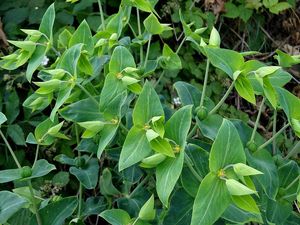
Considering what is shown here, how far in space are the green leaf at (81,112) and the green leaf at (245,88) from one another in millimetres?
292

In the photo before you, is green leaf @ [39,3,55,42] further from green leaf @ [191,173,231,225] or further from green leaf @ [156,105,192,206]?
green leaf @ [191,173,231,225]

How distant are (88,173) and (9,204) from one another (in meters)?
0.19

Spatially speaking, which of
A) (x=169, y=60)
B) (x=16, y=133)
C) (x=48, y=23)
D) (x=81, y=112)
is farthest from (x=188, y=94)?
(x=16, y=133)

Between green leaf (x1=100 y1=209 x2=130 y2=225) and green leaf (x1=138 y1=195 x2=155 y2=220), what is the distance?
0.17 feet

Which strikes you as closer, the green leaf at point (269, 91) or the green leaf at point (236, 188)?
the green leaf at point (236, 188)

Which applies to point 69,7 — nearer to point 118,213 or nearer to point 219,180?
point 118,213

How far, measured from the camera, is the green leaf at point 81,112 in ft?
3.63

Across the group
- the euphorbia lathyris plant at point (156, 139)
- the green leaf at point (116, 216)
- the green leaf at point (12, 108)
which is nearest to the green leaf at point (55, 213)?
the euphorbia lathyris plant at point (156, 139)

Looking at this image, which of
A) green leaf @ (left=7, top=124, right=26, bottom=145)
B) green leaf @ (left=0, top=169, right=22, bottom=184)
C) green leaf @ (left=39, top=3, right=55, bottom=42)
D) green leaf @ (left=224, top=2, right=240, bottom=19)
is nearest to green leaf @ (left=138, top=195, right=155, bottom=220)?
green leaf @ (left=0, top=169, right=22, bottom=184)

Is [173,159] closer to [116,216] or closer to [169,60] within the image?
[116,216]

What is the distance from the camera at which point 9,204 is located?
112cm

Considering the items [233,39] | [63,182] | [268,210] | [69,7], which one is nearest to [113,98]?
[268,210]

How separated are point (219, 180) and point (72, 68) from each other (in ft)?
1.17

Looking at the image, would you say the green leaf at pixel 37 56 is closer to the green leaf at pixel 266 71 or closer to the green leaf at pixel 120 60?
the green leaf at pixel 120 60
